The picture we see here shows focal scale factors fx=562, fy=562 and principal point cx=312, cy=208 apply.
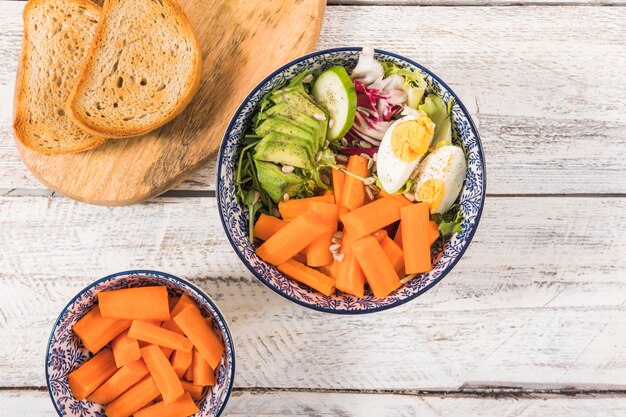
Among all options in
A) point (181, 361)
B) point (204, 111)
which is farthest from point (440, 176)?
point (181, 361)

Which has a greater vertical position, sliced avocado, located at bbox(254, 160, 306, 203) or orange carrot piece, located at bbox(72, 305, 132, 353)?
sliced avocado, located at bbox(254, 160, 306, 203)

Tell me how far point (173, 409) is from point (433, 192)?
779mm

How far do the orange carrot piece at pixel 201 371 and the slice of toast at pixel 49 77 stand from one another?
596mm

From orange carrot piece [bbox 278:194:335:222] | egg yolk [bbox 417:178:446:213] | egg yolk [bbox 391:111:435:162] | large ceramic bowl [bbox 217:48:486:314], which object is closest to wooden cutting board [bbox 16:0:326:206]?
large ceramic bowl [bbox 217:48:486:314]

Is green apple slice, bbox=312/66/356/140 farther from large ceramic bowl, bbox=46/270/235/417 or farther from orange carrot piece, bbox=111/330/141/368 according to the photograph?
orange carrot piece, bbox=111/330/141/368

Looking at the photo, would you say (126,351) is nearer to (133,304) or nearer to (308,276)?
(133,304)

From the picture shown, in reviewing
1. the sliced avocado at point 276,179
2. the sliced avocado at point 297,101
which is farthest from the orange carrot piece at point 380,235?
the sliced avocado at point 297,101

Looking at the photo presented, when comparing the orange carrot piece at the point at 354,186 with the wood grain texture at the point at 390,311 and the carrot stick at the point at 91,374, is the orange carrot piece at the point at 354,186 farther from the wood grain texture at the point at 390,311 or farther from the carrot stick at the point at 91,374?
the carrot stick at the point at 91,374

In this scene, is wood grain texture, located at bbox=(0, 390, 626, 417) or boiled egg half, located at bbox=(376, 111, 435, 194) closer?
boiled egg half, located at bbox=(376, 111, 435, 194)

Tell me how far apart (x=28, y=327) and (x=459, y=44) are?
1.38m

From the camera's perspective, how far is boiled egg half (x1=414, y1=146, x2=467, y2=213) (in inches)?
49.8

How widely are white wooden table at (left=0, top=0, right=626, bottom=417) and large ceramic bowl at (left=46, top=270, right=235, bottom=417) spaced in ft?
0.55

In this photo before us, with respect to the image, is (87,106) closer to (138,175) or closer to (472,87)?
(138,175)

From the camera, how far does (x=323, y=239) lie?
131cm
